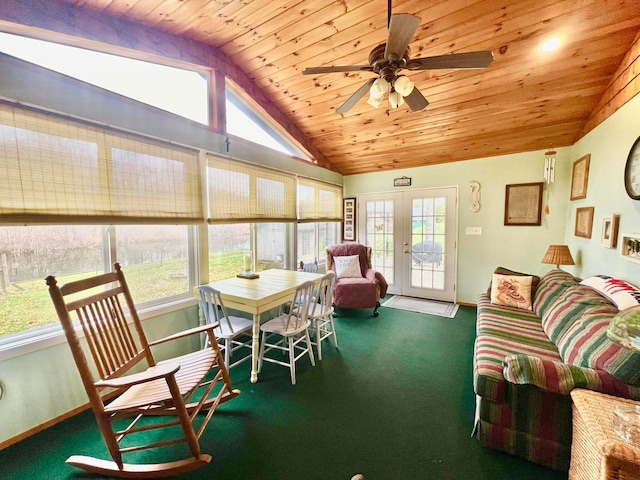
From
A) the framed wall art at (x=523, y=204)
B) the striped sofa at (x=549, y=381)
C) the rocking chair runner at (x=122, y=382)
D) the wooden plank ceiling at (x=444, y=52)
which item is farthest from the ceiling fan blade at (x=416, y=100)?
the framed wall art at (x=523, y=204)

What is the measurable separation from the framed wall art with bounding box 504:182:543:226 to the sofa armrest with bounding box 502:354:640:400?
298cm

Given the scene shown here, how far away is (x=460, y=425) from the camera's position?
186 centimetres

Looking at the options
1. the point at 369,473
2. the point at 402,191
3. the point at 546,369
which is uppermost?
the point at 402,191

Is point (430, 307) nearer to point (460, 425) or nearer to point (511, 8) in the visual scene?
point (460, 425)

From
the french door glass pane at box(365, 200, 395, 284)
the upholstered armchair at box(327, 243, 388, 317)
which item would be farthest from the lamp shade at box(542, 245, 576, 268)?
the french door glass pane at box(365, 200, 395, 284)

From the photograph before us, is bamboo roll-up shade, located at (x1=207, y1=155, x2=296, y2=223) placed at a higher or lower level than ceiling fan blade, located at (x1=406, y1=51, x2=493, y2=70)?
lower

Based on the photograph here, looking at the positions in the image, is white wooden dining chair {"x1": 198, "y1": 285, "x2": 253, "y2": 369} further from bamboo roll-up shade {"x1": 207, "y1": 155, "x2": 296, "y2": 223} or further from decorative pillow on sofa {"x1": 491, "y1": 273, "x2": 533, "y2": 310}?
decorative pillow on sofa {"x1": 491, "y1": 273, "x2": 533, "y2": 310}

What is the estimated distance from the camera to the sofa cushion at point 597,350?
4.43ft

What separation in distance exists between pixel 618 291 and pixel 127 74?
4.18 m

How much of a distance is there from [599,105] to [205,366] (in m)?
4.43

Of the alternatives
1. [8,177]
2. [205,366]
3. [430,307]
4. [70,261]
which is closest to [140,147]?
[8,177]

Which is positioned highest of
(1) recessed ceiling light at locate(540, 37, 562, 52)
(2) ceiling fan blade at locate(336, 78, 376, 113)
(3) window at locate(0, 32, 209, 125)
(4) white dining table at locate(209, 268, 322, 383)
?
(1) recessed ceiling light at locate(540, 37, 562, 52)

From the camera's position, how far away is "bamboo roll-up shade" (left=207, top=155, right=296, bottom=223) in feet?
9.53

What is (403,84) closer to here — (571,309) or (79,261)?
(571,309)
